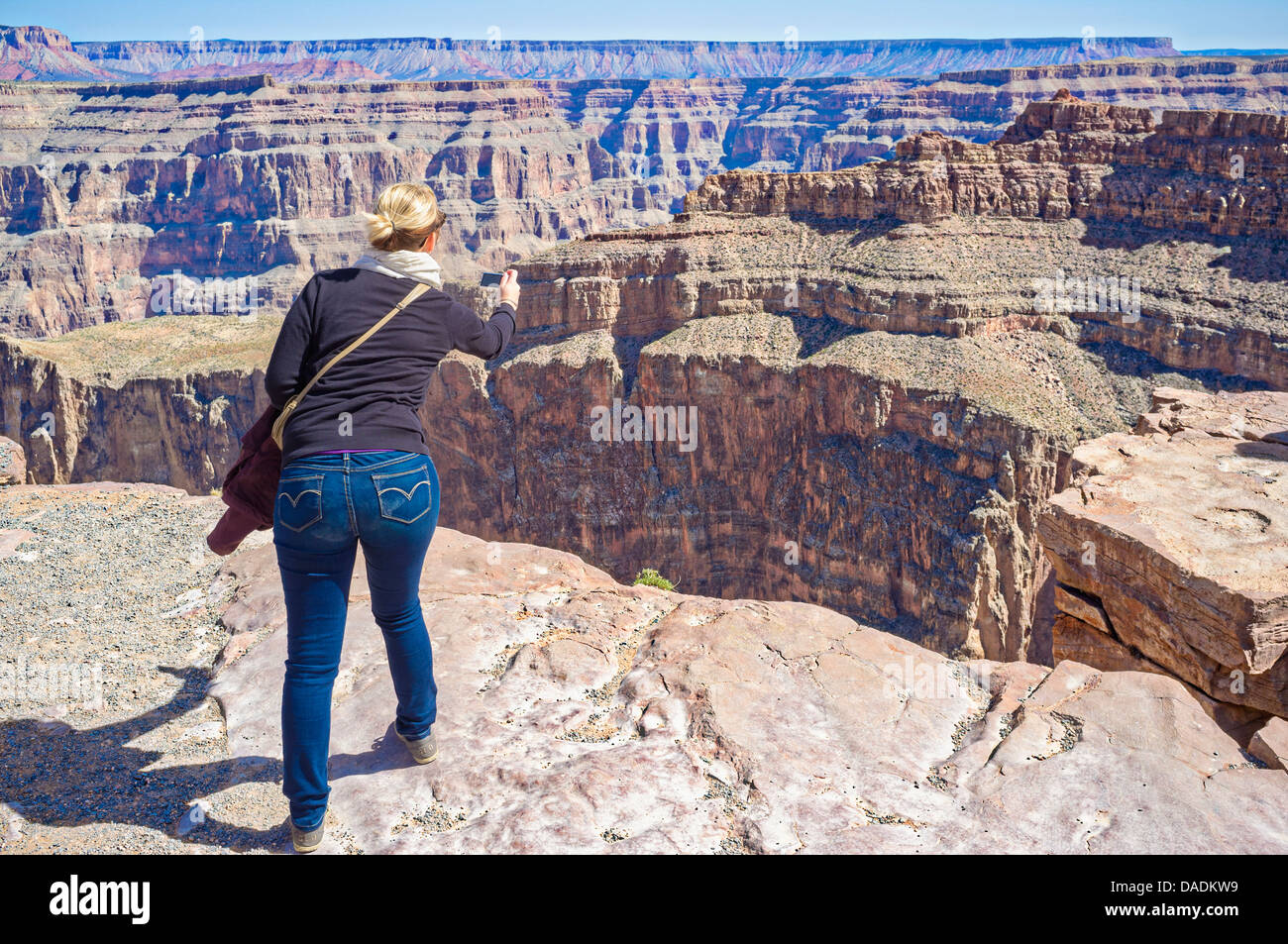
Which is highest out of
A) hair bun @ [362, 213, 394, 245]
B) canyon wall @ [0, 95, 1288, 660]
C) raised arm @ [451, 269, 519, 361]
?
hair bun @ [362, 213, 394, 245]

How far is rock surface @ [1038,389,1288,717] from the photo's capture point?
12117mm

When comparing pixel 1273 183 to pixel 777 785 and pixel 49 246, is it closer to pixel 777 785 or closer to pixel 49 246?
pixel 777 785

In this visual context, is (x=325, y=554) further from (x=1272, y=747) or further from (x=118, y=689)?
(x=1272, y=747)

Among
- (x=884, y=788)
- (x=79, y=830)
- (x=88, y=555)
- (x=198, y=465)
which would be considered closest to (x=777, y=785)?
(x=884, y=788)

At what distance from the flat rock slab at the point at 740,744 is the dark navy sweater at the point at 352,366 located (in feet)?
8.86

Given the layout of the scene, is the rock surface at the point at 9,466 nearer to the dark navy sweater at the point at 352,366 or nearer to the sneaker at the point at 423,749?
the sneaker at the point at 423,749

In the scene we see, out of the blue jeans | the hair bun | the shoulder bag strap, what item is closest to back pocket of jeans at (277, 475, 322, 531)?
the blue jeans

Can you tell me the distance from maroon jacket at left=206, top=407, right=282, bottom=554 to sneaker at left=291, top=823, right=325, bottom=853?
7.03ft

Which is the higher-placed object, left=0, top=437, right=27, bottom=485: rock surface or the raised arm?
the raised arm

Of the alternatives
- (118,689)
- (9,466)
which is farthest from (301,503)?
(9,466)

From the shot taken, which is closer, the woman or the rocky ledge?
the woman

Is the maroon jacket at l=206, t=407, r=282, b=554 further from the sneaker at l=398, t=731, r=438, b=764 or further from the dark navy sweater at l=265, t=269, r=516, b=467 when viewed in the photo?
the sneaker at l=398, t=731, r=438, b=764

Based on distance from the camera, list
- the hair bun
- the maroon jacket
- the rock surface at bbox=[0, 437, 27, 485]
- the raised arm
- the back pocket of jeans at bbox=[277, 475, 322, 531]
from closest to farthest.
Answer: the back pocket of jeans at bbox=[277, 475, 322, 531] → the hair bun → the raised arm → the maroon jacket → the rock surface at bbox=[0, 437, 27, 485]

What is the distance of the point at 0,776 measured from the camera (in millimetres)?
7289
